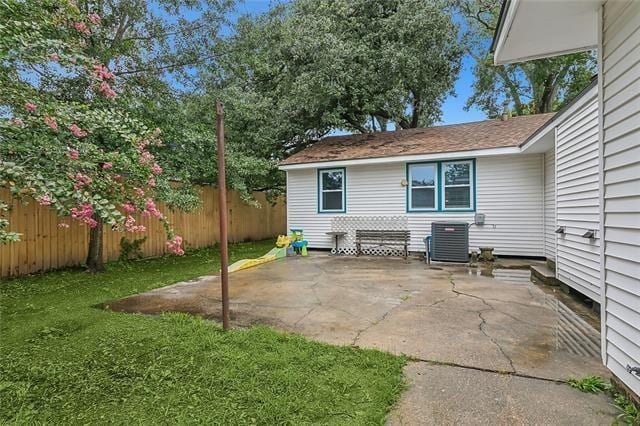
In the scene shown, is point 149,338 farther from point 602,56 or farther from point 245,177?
point 245,177

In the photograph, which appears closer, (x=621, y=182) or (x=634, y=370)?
(x=634, y=370)

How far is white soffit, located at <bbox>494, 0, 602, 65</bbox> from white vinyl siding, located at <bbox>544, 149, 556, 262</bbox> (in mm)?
4871

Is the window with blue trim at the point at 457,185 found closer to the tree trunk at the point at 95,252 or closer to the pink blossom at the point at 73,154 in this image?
the tree trunk at the point at 95,252

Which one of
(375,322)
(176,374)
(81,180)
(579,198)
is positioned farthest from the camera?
(579,198)

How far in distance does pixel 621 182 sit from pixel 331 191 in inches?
336

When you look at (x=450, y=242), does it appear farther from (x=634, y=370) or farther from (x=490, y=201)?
(x=634, y=370)

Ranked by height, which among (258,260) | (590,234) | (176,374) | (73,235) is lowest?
(176,374)

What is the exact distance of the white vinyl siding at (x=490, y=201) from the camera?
8.30 metres

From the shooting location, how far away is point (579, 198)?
4.79 m

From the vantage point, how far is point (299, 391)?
7.97 ft

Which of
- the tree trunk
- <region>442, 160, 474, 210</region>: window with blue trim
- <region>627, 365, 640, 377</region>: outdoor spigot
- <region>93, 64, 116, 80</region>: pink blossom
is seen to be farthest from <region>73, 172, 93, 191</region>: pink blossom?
<region>442, 160, 474, 210</region>: window with blue trim

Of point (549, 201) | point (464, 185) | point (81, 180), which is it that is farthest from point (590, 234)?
point (81, 180)

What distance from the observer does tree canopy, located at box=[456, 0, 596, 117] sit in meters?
15.4

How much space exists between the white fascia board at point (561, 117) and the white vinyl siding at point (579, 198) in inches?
1.2
